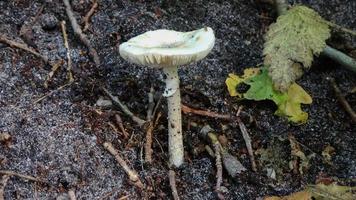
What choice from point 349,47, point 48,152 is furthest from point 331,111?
point 48,152

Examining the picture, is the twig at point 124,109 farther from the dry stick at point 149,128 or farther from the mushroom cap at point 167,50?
the mushroom cap at point 167,50

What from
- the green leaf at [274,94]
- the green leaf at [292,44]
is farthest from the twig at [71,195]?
the green leaf at [292,44]

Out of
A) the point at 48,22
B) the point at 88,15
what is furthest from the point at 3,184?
the point at 88,15

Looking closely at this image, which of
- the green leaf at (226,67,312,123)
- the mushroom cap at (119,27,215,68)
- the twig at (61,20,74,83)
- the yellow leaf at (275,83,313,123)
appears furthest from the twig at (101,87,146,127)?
the yellow leaf at (275,83,313,123)

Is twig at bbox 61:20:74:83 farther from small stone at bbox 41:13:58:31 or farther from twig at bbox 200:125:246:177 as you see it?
twig at bbox 200:125:246:177

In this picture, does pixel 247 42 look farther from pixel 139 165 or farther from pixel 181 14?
pixel 139 165

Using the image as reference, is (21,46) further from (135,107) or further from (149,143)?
(149,143)

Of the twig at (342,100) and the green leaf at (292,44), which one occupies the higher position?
the green leaf at (292,44)
